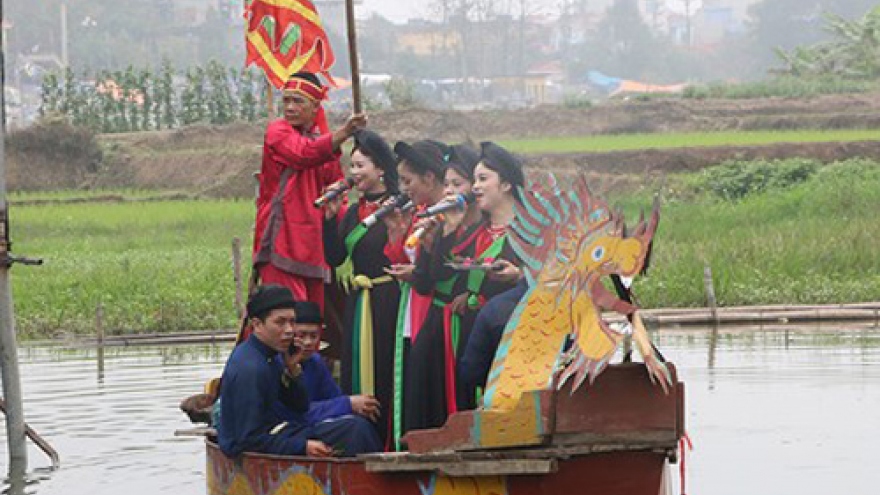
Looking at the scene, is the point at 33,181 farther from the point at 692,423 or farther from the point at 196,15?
the point at 196,15

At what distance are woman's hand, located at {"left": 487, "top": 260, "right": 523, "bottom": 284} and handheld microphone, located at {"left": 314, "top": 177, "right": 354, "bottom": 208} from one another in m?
1.48

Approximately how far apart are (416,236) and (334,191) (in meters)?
1.03

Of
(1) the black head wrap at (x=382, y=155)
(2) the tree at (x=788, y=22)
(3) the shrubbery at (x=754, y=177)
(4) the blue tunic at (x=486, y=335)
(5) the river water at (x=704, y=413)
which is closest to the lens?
(4) the blue tunic at (x=486, y=335)

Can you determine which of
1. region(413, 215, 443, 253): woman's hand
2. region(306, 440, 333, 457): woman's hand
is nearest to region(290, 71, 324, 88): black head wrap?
region(413, 215, 443, 253): woman's hand

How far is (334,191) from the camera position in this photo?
11.3m

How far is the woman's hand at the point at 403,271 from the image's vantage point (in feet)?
34.4

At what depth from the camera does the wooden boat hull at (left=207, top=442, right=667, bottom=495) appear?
9.33 m

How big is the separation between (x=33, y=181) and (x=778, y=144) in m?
11.7

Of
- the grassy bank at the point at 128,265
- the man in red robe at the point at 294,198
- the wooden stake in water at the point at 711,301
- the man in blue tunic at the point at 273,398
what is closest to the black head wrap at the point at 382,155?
the man in red robe at the point at 294,198

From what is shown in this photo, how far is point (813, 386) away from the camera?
648 inches

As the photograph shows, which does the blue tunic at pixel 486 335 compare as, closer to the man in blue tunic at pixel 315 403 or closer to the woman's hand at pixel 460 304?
the woman's hand at pixel 460 304

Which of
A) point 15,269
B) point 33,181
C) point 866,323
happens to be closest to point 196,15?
point 33,181

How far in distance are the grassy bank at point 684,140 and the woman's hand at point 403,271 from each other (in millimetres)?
25304

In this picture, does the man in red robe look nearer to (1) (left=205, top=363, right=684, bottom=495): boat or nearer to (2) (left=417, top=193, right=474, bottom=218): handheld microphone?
(2) (left=417, top=193, right=474, bottom=218): handheld microphone
